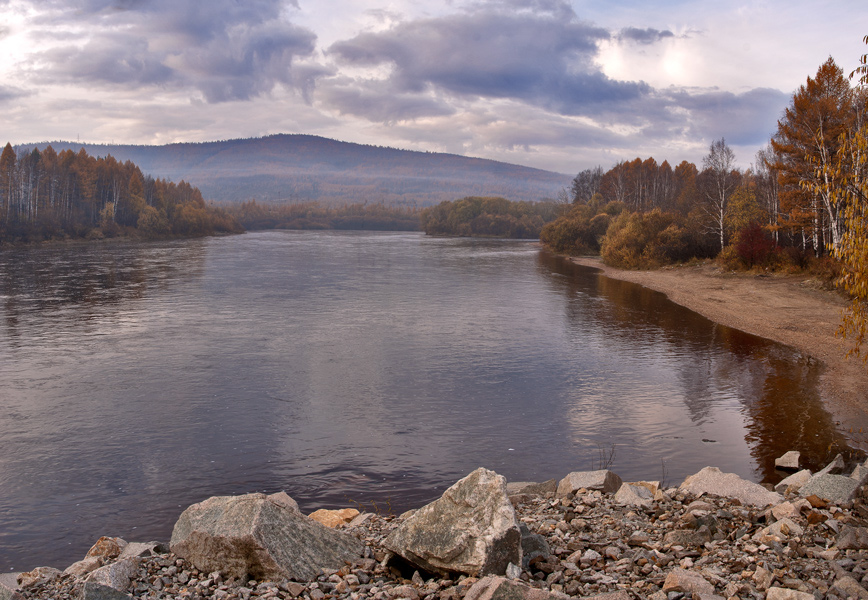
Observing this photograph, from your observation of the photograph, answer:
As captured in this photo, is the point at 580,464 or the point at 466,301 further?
the point at 466,301

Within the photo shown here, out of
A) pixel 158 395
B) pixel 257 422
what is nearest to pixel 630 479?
pixel 257 422

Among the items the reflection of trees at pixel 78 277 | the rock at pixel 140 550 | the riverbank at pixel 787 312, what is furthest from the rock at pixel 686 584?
the reflection of trees at pixel 78 277

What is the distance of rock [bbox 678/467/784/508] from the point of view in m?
9.95

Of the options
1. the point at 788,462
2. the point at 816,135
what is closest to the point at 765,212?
the point at 816,135

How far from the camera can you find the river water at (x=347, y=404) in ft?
44.2

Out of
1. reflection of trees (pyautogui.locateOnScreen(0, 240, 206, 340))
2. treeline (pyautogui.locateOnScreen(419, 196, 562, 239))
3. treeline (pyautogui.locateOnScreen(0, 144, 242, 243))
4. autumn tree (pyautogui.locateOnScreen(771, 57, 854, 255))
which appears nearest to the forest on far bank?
autumn tree (pyautogui.locateOnScreen(771, 57, 854, 255))

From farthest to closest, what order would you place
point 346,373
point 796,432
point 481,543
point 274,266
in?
point 274,266 → point 346,373 → point 796,432 → point 481,543

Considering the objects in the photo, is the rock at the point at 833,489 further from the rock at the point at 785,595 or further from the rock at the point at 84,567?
the rock at the point at 84,567

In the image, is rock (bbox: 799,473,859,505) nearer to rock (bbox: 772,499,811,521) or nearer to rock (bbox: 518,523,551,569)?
rock (bbox: 772,499,811,521)

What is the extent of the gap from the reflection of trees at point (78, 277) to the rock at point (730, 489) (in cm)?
2892

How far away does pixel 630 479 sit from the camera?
538 inches

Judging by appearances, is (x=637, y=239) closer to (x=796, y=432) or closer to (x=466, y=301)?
(x=466, y=301)

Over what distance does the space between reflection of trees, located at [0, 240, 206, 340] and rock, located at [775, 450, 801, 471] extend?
29.8m

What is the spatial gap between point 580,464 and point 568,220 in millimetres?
84632
